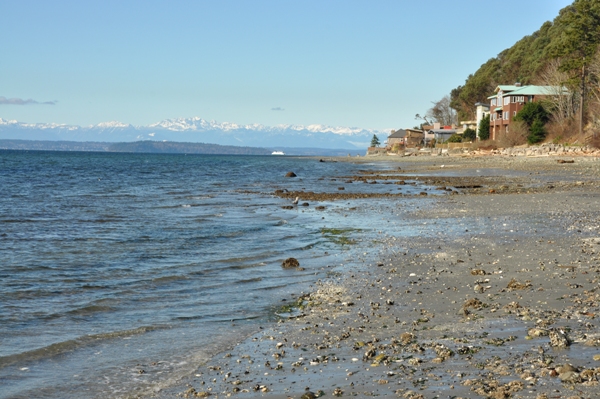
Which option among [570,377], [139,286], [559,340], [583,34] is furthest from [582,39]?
[570,377]

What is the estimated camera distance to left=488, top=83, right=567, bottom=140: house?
83.9 meters

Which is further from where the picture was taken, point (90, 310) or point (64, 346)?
point (90, 310)

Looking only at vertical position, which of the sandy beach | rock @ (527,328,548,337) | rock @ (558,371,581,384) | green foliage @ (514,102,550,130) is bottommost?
the sandy beach

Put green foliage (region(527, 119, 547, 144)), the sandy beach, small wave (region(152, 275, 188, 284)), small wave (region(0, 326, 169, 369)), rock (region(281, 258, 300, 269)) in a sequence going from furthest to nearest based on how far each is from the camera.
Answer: green foliage (region(527, 119, 547, 144))
rock (region(281, 258, 300, 269))
small wave (region(152, 275, 188, 284))
small wave (region(0, 326, 169, 369))
the sandy beach

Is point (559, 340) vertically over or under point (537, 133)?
under

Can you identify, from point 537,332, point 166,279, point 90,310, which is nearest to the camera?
point 537,332

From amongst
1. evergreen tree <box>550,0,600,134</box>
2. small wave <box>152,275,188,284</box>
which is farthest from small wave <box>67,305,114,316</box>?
evergreen tree <box>550,0,600,134</box>

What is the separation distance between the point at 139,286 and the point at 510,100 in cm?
8101

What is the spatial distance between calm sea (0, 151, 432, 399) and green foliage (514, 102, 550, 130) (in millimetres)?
57701

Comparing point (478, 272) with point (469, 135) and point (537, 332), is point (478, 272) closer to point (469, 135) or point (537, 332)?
point (537, 332)

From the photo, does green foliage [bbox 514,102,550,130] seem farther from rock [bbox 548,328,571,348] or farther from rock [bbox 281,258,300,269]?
rock [bbox 548,328,571,348]

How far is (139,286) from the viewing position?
13.0 meters

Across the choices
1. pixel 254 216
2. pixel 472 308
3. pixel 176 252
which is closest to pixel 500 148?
pixel 254 216

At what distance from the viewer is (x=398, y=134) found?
165 metres
